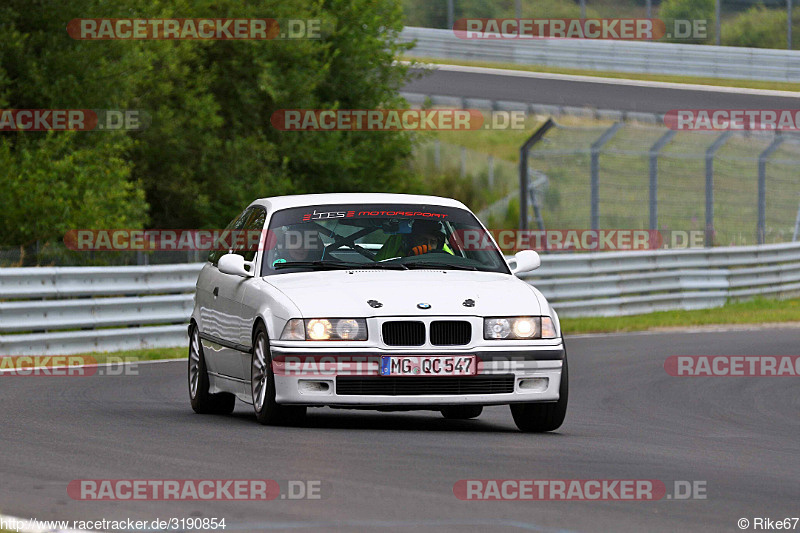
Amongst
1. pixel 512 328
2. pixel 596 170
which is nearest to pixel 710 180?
pixel 596 170

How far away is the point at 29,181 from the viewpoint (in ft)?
75.1

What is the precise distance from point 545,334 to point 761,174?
1893 cm

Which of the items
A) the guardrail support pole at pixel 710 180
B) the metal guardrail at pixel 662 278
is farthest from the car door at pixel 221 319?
the guardrail support pole at pixel 710 180

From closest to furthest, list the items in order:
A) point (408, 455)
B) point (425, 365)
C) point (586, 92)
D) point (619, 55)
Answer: point (408, 455)
point (425, 365)
point (586, 92)
point (619, 55)

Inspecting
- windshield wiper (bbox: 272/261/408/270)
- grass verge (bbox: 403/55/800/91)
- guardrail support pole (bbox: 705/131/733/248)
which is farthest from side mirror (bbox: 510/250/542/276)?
grass verge (bbox: 403/55/800/91)

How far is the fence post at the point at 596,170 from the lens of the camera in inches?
999

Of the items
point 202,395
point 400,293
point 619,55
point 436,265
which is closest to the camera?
point 400,293

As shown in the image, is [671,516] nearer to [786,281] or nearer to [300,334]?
[300,334]

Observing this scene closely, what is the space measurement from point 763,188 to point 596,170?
12.6ft

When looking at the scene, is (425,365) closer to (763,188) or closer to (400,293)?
(400,293)

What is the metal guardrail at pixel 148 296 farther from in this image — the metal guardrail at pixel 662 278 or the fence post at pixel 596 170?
the fence post at pixel 596 170

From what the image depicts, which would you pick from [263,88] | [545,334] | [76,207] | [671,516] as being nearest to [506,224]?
[263,88]

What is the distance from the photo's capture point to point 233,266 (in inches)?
404

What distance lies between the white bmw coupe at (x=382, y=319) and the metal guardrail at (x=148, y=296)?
6.72 meters
